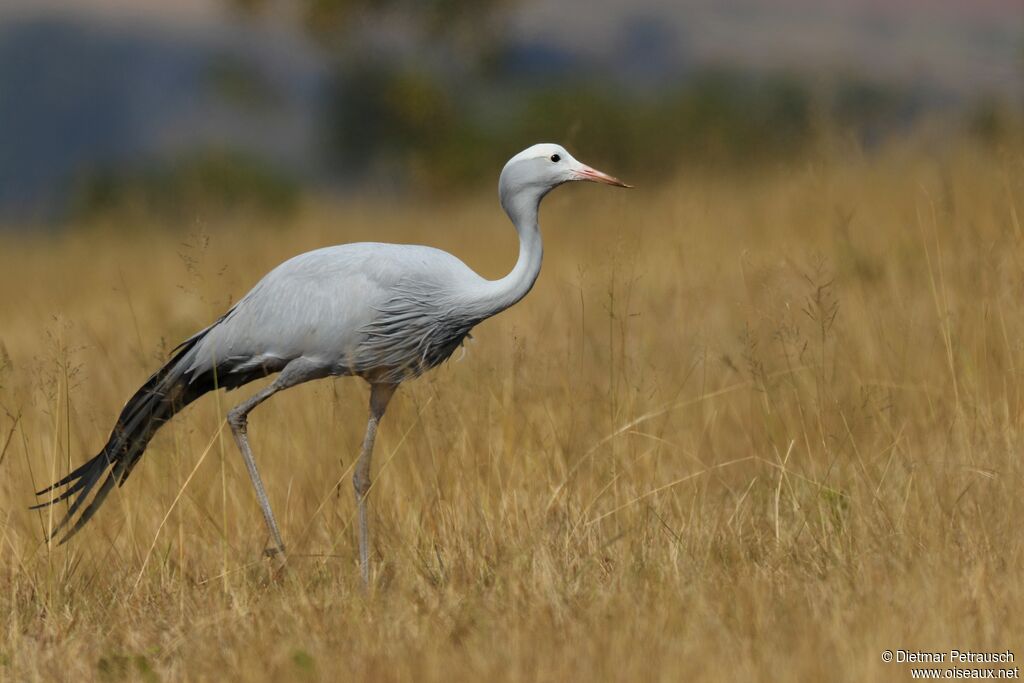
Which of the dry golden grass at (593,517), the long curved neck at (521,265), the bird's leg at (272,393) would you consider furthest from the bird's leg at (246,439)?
the long curved neck at (521,265)

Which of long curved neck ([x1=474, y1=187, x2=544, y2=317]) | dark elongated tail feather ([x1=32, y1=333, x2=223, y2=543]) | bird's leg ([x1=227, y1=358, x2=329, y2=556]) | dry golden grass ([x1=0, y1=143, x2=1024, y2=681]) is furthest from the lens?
dark elongated tail feather ([x1=32, y1=333, x2=223, y2=543])

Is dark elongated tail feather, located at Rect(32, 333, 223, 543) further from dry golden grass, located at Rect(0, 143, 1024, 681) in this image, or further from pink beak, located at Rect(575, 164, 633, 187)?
pink beak, located at Rect(575, 164, 633, 187)

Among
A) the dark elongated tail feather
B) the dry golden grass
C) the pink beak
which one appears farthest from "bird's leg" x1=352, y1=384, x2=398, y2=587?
the pink beak

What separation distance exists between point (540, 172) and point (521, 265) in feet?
1.17

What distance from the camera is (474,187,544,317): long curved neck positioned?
4508 mm

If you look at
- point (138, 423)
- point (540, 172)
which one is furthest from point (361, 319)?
point (138, 423)

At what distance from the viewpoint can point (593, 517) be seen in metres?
4.81

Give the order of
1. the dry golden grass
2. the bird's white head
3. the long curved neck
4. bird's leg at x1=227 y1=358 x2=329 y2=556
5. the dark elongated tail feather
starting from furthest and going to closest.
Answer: the dark elongated tail feather
bird's leg at x1=227 y1=358 x2=329 y2=556
the bird's white head
the long curved neck
the dry golden grass

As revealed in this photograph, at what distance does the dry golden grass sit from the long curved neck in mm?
413

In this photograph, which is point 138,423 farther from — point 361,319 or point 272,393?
point 361,319

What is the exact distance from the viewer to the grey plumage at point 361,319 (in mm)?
4625

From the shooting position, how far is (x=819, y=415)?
4684 millimetres

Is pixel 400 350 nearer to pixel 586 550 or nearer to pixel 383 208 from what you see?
pixel 586 550

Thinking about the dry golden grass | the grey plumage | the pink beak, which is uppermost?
the pink beak
